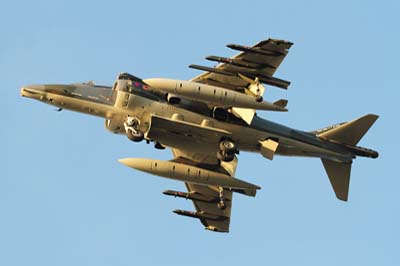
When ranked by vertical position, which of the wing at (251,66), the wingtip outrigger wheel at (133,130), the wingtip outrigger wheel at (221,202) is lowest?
the wingtip outrigger wheel at (221,202)

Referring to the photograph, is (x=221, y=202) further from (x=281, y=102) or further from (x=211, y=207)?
(x=281, y=102)

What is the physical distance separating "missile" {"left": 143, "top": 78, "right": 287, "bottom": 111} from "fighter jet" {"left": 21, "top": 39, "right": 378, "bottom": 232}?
5cm

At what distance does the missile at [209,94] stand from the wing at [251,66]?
4.60 feet

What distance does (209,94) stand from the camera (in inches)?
1564

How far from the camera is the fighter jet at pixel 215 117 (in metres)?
40.2

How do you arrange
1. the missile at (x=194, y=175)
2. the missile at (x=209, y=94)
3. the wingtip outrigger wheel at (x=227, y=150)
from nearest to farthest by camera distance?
the missile at (x=209, y=94), the missile at (x=194, y=175), the wingtip outrigger wheel at (x=227, y=150)

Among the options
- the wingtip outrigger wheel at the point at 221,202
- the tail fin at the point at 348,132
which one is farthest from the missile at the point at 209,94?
the wingtip outrigger wheel at the point at 221,202

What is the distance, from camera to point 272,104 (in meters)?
40.2

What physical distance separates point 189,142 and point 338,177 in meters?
8.11

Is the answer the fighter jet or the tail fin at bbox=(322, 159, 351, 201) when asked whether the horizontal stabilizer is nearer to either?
the fighter jet

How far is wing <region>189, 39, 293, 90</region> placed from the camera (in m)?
41.1

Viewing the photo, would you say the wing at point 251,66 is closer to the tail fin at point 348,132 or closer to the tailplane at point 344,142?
the tail fin at point 348,132

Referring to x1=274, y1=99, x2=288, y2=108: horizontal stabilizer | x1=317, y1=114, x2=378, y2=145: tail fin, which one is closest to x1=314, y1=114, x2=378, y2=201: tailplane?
x1=317, y1=114, x2=378, y2=145: tail fin

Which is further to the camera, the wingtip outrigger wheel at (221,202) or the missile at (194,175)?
the wingtip outrigger wheel at (221,202)
